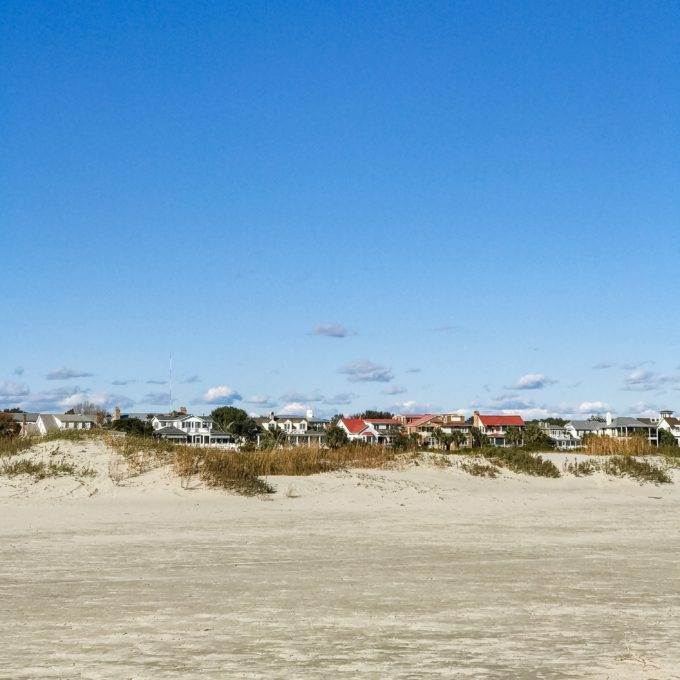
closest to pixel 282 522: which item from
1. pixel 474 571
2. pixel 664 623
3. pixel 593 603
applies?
pixel 474 571

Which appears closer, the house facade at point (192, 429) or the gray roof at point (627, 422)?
the house facade at point (192, 429)

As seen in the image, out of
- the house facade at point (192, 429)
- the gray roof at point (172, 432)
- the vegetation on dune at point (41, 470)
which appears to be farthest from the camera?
the house facade at point (192, 429)

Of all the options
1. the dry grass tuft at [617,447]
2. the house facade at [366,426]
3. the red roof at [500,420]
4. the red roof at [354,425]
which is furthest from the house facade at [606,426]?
the dry grass tuft at [617,447]

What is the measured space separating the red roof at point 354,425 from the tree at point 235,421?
12.5 meters

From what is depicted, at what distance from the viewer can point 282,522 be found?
1867 cm

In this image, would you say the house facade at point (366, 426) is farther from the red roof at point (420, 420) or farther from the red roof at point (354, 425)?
the red roof at point (420, 420)

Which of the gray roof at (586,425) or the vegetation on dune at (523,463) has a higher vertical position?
the gray roof at (586,425)

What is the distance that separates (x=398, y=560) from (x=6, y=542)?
7.40 m

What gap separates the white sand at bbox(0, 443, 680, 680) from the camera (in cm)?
788

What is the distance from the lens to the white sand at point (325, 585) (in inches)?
310

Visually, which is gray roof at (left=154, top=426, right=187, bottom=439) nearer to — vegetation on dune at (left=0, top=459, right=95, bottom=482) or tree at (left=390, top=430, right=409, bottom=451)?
tree at (left=390, top=430, right=409, bottom=451)

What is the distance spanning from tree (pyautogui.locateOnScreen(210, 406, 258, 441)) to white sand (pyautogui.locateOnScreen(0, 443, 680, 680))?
70885 mm

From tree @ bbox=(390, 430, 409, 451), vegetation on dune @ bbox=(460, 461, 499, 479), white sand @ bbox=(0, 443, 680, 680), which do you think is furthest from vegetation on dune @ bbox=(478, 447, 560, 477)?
white sand @ bbox=(0, 443, 680, 680)

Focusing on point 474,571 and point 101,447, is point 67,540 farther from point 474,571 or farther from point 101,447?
point 101,447
